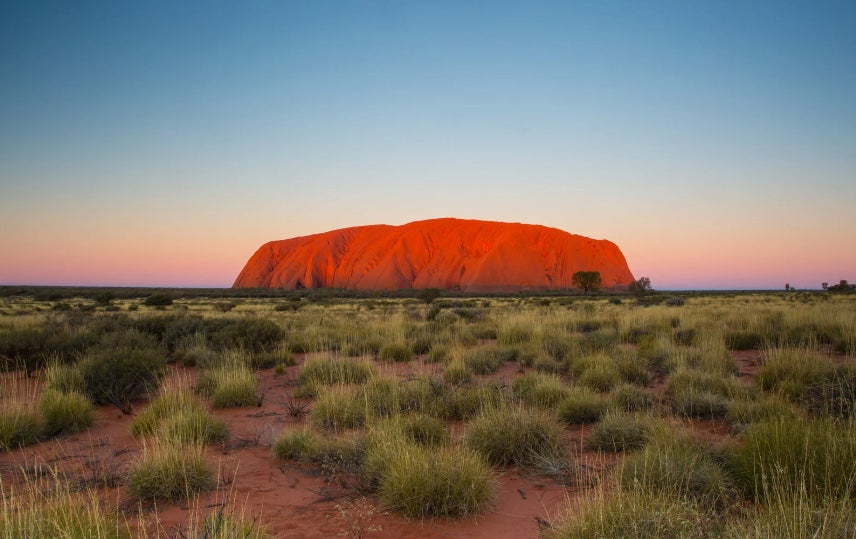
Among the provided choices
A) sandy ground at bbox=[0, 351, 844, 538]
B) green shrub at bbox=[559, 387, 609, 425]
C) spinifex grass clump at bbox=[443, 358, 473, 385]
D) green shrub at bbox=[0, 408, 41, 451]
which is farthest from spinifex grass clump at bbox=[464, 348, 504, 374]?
green shrub at bbox=[0, 408, 41, 451]

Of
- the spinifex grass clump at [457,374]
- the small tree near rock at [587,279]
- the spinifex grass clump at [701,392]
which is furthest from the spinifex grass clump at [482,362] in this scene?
the small tree near rock at [587,279]

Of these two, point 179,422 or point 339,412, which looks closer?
point 179,422

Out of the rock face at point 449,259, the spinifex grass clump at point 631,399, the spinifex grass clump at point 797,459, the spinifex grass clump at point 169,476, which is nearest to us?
the spinifex grass clump at point 797,459

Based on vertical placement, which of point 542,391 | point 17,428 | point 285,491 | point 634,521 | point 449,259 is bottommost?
point 285,491

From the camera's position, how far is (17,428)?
5379 mm

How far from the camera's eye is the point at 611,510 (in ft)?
9.30

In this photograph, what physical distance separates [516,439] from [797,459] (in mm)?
2183

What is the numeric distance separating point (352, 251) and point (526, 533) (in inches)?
3487

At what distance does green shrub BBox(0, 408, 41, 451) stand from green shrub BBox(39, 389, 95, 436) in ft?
0.60

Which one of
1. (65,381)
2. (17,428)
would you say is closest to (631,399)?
(17,428)

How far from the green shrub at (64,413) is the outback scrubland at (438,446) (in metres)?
0.02

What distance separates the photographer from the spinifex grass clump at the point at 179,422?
5059mm

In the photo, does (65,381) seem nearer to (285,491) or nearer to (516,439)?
(285,491)

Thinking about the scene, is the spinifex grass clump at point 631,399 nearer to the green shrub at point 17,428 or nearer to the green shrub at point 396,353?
the green shrub at point 396,353
